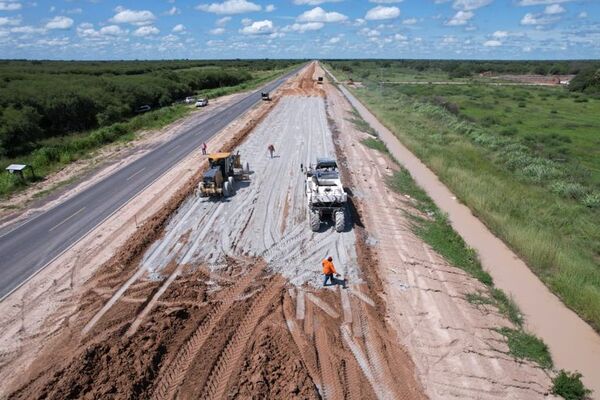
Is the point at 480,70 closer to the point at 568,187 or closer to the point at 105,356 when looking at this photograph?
the point at 568,187

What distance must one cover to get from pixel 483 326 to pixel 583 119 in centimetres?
5652

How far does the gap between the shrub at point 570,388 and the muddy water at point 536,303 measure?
2.31 feet

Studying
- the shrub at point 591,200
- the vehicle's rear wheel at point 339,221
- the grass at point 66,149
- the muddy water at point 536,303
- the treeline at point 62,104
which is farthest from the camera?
the treeline at point 62,104

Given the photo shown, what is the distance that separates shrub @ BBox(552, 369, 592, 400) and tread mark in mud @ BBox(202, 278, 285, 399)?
894cm

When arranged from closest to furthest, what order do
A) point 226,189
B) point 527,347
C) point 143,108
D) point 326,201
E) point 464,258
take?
1. point 527,347
2. point 464,258
3. point 326,201
4. point 226,189
5. point 143,108

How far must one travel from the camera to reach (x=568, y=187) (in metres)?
26.6

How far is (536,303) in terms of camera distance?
15789 millimetres

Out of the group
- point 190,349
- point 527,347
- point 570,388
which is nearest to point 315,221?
point 190,349

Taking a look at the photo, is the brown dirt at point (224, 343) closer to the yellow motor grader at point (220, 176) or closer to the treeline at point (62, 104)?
the yellow motor grader at point (220, 176)

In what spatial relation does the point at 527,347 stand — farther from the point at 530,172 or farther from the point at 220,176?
the point at 530,172

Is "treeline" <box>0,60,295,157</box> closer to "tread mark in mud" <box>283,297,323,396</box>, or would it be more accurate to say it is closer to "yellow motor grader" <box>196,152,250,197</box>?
"yellow motor grader" <box>196,152,250,197</box>

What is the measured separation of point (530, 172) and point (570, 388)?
23.2 meters

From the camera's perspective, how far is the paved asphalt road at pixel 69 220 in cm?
1744

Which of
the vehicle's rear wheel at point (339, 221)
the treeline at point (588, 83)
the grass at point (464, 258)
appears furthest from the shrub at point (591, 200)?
the treeline at point (588, 83)
